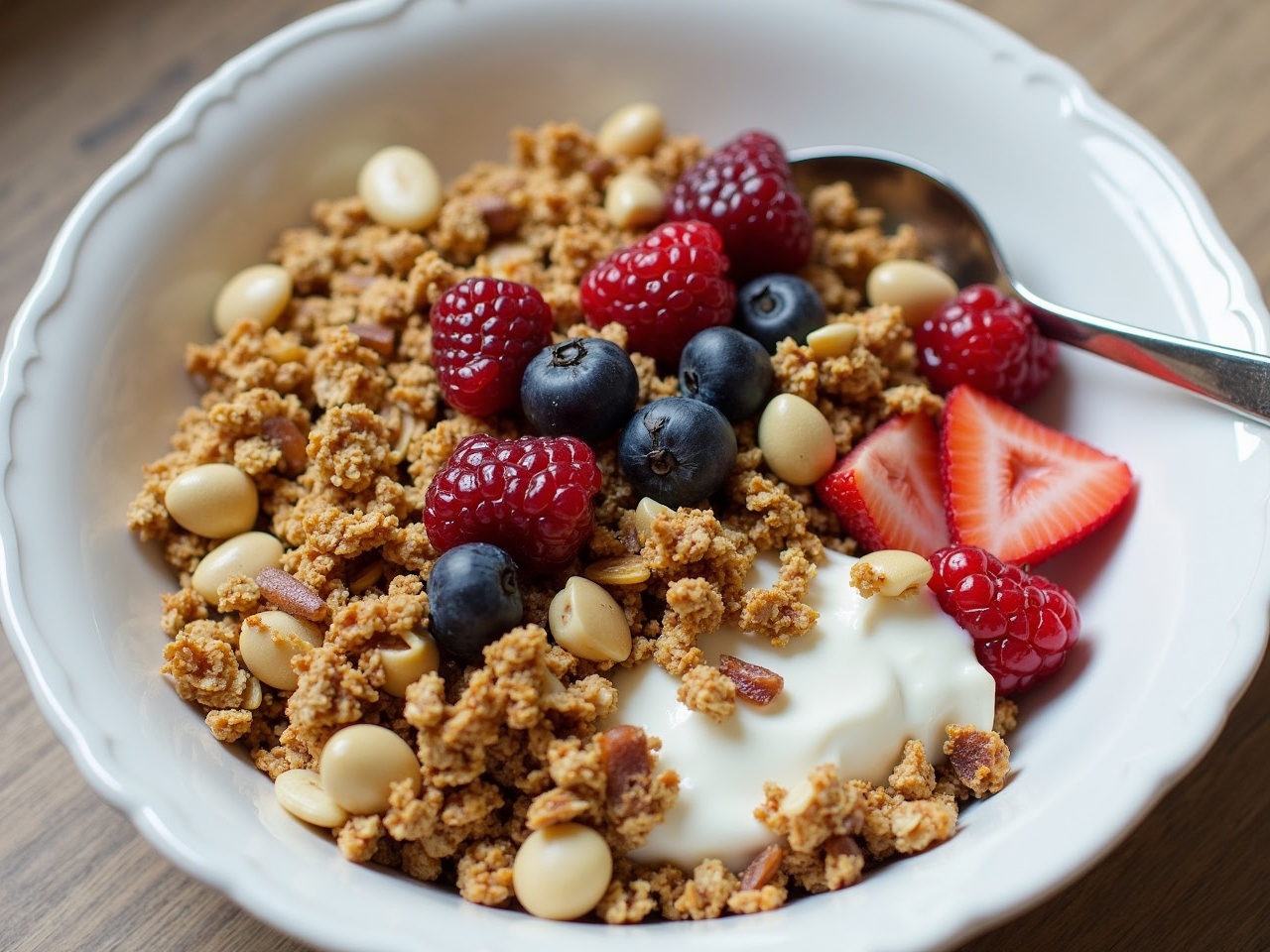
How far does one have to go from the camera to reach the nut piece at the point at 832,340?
1.56m

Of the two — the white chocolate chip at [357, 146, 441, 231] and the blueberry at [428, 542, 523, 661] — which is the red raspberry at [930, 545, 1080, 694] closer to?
the blueberry at [428, 542, 523, 661]

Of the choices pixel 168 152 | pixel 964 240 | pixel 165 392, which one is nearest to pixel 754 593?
pixel 964 240

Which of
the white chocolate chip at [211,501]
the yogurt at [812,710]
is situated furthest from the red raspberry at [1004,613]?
the white chocolate chip at [211,501]

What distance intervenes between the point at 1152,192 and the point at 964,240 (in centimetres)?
29

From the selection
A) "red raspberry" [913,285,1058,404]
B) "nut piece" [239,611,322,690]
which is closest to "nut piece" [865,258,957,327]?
"red raspberry" [913,285,1058,404]

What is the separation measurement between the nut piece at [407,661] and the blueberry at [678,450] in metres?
0.35

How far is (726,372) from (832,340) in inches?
7.3

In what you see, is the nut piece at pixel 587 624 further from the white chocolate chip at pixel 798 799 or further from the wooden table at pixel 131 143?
the wooden table at pixel 131 143

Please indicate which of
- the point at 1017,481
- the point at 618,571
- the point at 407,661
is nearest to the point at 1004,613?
the point at 1017,481

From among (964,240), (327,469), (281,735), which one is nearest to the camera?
(281,735)

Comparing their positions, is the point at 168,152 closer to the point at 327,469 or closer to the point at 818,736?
the point at 327,469

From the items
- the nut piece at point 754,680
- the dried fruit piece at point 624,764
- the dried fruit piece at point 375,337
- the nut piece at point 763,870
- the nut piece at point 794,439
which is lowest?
the nut piece at point 763,870

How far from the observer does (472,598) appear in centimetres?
127

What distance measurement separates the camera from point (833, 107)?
6.17ft
